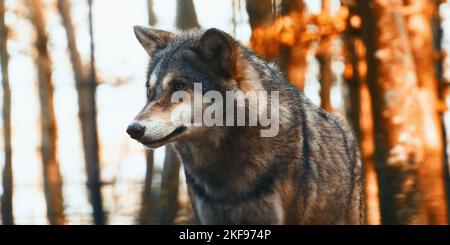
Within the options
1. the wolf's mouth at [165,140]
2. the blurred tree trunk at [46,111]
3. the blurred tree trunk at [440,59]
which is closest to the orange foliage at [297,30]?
the blurred tree trunk at [440,59]

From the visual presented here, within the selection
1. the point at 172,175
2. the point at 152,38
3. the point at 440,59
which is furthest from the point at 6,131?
the point at 152,38

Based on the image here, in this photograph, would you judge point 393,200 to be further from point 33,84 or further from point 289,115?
point 33,84

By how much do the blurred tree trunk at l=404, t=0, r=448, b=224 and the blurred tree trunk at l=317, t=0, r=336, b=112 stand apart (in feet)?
3.91

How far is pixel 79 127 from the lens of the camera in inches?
493

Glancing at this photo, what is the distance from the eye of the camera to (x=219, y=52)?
4.06m

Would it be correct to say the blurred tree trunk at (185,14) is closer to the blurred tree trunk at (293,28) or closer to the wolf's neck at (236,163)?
the blurred tree trunk at (293,28)

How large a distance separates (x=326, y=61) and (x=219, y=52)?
5.07 m

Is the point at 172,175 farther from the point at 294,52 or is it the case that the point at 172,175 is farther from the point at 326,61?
the point at 326,61

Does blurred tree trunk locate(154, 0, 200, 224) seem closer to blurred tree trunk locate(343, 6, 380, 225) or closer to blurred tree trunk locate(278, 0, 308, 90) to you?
blurred tree trunk locate(278, 0, 308, 90)

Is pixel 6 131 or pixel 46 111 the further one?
pixel 46 111

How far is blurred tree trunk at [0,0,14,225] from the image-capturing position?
1287 centimetres

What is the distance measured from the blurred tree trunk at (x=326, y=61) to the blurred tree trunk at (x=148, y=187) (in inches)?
95.0

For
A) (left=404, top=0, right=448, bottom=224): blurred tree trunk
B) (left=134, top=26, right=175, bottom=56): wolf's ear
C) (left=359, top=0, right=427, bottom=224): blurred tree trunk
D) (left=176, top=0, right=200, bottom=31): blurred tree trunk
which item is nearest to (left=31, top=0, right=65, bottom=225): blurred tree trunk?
(left=176, top=0, right=200, bottom=31): blurred tree trunk
